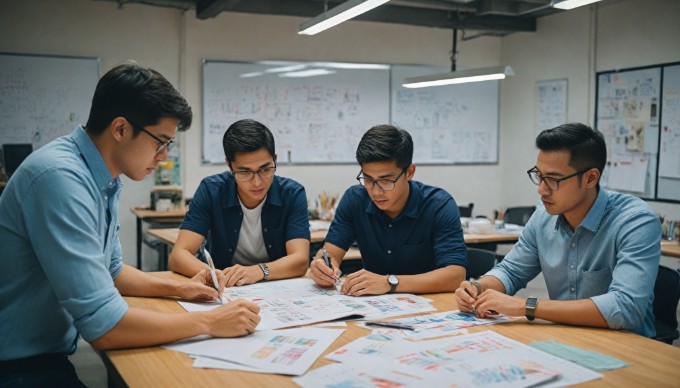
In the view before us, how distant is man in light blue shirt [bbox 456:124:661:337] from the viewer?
199cm

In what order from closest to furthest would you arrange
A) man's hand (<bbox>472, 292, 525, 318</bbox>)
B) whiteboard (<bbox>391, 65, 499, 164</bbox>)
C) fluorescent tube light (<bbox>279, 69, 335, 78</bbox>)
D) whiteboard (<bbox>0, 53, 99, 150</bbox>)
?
1. man's hand (<bbox>472, 292, 525, 318</bbox>)
2. whiteboard (<bbox>0, 53, 99, 150</bbox>)
3. fluorescent tube light (<bbox>279, 69, 335, 78</bbox>)
4. whiteboard (<bbox>391, 65, 499, 164</bbox>)

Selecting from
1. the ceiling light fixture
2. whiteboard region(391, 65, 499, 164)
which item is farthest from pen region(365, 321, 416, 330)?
whiteboard region(391, 65, 499, 164)

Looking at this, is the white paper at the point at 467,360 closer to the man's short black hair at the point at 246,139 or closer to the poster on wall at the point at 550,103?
the man's short black hair at the point at 246,139

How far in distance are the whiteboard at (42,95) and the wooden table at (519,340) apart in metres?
5.04

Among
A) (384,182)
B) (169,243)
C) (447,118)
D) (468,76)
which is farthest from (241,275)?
(447,118)

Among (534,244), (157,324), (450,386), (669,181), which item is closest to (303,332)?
(157,324)

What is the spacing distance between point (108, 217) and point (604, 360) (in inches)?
58.1

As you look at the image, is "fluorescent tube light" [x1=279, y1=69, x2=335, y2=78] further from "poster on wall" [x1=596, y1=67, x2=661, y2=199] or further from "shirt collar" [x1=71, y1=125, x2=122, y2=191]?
"shirt collar" [x1=71, y1=125, x2=122, y2=191]

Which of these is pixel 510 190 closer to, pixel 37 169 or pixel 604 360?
pixel 604 360

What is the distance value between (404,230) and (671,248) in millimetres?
2641

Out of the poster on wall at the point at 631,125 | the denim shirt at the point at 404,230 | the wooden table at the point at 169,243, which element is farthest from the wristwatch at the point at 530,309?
the poster on wall at the point at 631,125

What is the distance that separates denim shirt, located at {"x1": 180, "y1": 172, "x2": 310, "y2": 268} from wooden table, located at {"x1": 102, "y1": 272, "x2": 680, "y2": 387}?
44.7 inches

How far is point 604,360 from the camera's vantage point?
1.67 m

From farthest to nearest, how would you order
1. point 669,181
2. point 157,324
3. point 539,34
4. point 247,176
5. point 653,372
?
1. point 539,34
2. point 669,181
3. point 247,176
4. point 157,324
5. point 653,372
